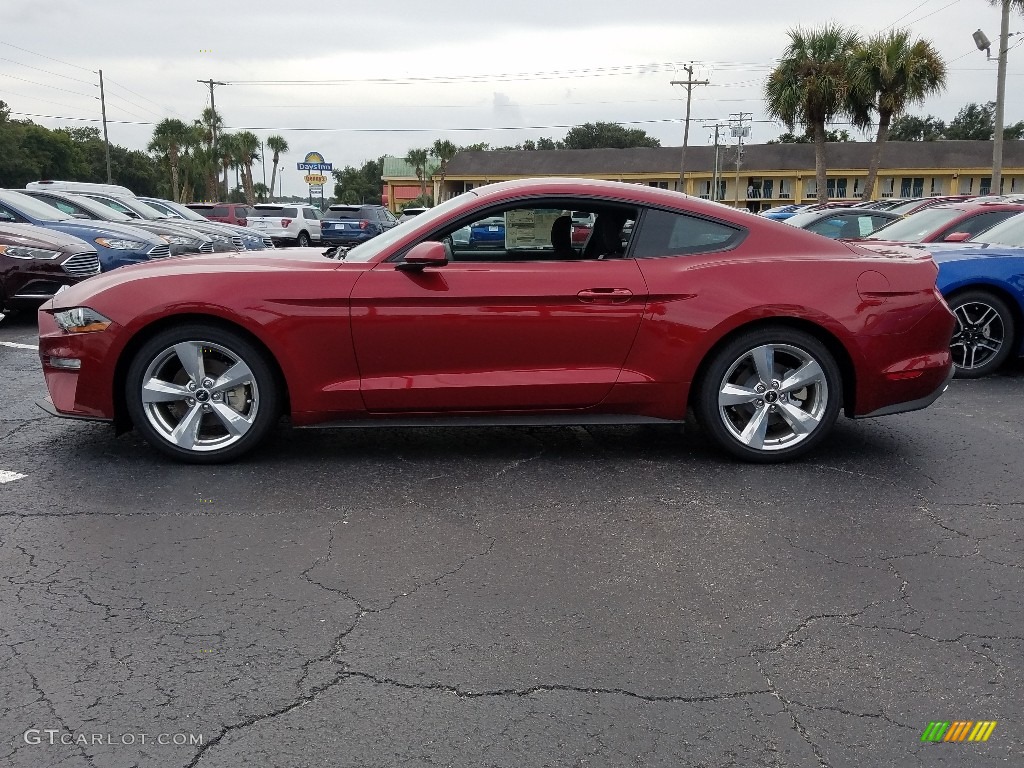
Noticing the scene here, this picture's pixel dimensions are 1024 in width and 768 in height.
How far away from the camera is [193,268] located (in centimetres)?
473

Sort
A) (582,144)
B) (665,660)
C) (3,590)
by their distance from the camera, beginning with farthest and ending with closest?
(582,144) < (3,590) < (665,660)

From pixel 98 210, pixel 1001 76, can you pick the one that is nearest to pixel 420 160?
pixel 1001 76

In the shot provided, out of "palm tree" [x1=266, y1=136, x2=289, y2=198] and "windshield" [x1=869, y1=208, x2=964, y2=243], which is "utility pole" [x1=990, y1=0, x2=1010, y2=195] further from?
"palm tree" [x1=266, y1=136, x2=289, y2=198]

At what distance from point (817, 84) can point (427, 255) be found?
121ft

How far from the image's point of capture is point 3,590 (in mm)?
3287

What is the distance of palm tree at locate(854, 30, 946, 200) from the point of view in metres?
35.2

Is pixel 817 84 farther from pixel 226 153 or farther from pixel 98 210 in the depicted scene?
pixel 226 153

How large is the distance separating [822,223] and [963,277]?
31.5ft

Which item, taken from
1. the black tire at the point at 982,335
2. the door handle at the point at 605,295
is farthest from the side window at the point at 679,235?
the black tire at the point at 982,335

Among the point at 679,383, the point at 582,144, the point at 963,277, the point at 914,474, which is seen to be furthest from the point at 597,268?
the point at 582,144

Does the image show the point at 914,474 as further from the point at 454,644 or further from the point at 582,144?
the point at 582,144

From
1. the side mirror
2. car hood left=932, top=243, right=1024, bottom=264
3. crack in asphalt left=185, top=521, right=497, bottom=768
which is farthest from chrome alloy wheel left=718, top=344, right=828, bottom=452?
car hood left=932, top=243, right=1024, bottom=264

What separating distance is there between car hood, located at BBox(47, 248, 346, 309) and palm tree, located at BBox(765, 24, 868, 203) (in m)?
35.3

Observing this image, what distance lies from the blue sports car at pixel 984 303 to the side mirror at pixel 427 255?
4.60 metres
